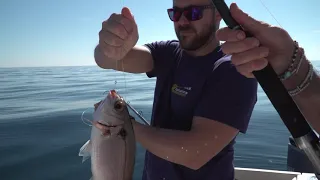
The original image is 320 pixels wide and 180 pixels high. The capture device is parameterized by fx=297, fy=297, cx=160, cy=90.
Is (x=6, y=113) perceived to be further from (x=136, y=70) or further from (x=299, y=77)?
(x=299, y=77)

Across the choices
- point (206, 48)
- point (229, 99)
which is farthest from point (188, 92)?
point (206, 48)

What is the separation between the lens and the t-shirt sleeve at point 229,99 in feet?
7.44

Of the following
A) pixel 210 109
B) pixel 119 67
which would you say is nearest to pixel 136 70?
pixel 119 67

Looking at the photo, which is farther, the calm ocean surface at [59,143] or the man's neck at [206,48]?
the calm ocean surface at [59,143]

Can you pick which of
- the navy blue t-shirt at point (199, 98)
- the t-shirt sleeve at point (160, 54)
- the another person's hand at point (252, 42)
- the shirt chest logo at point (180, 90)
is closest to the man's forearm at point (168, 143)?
the navy blue t-shirt at point (199, 98)

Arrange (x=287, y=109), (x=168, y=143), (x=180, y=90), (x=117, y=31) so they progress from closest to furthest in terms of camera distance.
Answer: (x=287, y=109)
(x=117, y=31)
(x=168, y=143)
(x=180, y=90)

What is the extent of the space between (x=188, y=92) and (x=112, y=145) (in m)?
0.92

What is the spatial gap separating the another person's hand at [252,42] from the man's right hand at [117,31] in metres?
0.71

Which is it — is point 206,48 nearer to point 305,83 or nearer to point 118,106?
point 118,106

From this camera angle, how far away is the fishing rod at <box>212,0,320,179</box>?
1.31 m

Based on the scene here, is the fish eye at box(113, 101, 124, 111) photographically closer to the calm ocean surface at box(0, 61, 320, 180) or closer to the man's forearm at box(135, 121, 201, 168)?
the man's forearm at box(135, 121, 201, 168)

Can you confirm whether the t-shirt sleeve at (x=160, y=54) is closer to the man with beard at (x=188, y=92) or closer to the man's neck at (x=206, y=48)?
the man with beard at (x=188, y=92)

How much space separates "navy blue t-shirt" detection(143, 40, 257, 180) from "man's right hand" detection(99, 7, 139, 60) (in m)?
0.84

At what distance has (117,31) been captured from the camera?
1755 mm
